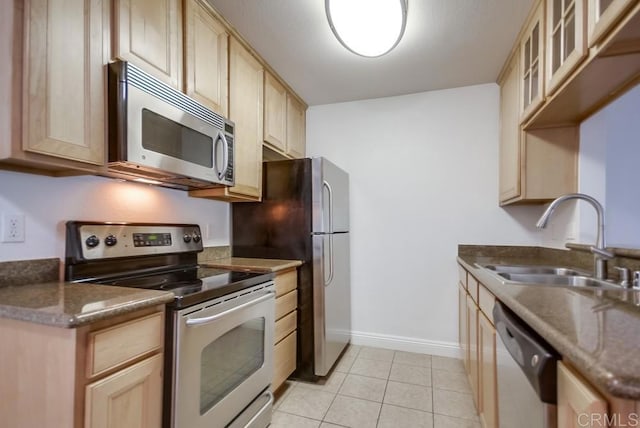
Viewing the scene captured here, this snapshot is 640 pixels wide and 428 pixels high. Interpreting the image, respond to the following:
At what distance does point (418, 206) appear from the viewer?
110 inches

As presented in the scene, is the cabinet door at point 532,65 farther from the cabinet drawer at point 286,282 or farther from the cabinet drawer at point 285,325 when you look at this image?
the cabinet drawer at point 285,325

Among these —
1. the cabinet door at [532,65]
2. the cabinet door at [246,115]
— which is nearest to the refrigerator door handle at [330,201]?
the cabinet door at [246,115]

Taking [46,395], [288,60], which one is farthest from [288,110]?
[46,395]

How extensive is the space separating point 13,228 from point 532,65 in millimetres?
2688

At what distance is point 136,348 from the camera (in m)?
1.00

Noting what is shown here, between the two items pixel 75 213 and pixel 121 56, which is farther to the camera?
pixel 75 213

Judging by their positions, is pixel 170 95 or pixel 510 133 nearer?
pixel 170 95

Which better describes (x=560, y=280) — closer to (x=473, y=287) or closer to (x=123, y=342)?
(x=473, y=287)

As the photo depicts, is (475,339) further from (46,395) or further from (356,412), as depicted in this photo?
(46,395)

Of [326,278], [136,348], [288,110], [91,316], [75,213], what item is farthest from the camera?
[288,110]

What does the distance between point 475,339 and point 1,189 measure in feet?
7.74

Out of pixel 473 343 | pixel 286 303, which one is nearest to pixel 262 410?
pixel 286 303

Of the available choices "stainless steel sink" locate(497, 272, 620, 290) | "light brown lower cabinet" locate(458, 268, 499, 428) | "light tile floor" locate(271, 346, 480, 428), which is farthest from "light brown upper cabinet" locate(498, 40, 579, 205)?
"light tile floor" locate(271, 346, 480, 428)

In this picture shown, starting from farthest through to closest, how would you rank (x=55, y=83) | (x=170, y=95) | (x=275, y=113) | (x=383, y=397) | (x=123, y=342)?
(x=275, y=113), (x=383, y=397), (x=170, y=95), (x=55, y=83), (x=123, y=342)
